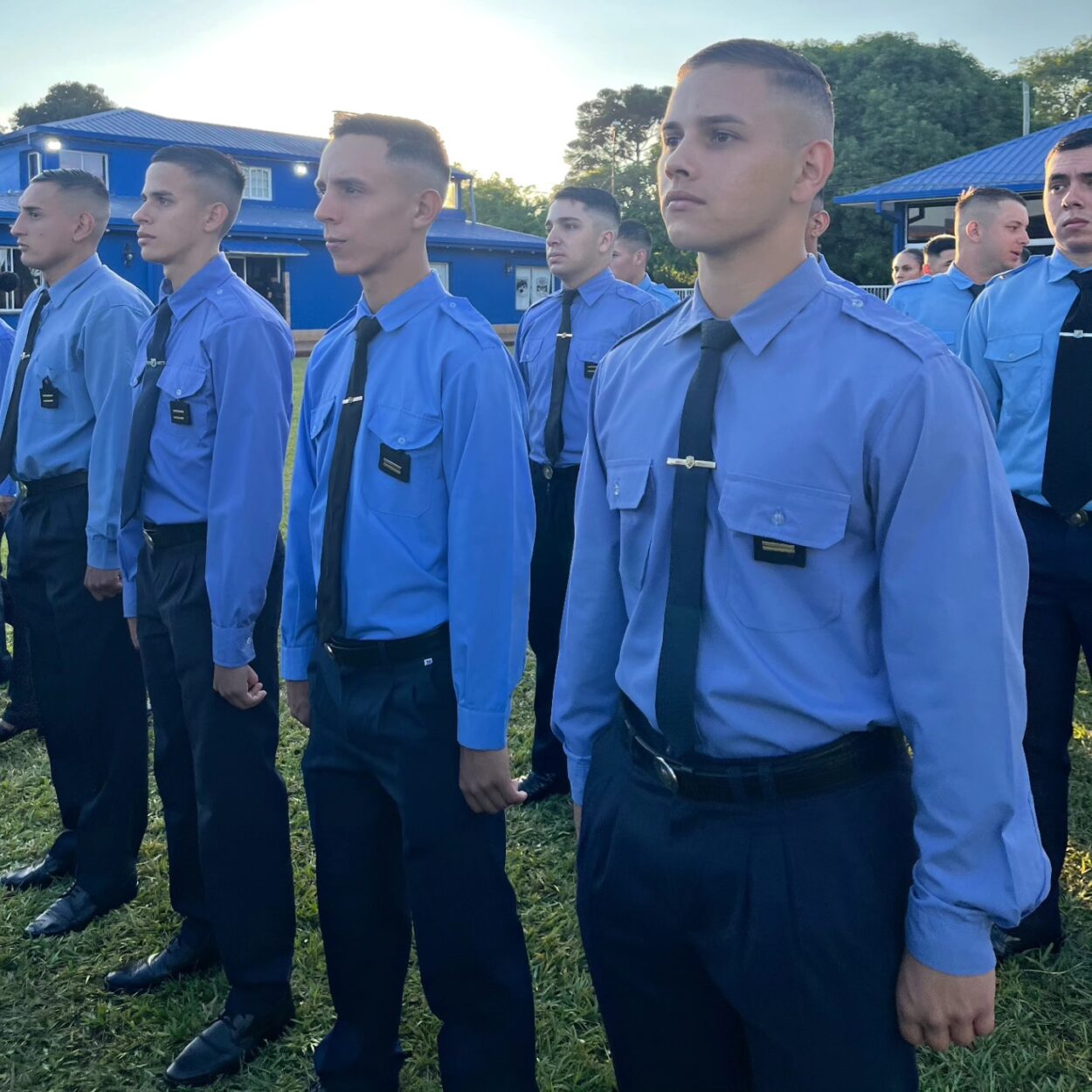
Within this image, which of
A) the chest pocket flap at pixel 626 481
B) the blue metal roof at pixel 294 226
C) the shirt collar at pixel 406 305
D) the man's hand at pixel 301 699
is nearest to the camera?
the chest pocket flap at pixel 626 481

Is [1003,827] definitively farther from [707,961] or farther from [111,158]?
[111,158]

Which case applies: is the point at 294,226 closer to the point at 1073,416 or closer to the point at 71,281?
the point at 71,281

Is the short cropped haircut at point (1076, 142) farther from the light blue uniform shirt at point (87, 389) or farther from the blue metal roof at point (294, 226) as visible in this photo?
the blue metal roof at point (294, 226)

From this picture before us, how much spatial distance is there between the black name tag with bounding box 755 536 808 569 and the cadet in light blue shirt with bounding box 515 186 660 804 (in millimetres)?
3288

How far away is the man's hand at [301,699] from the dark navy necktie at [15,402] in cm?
192

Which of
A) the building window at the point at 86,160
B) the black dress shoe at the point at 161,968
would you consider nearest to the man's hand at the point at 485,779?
the black dress shoe at the point at 161,968

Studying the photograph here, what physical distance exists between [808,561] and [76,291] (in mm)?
3303

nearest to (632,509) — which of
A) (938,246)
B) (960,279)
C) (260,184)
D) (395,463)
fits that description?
(395,463)

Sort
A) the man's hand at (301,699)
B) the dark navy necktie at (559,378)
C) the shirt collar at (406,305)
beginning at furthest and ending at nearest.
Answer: the dark navy necktie at (559,378) < the man's hand at (301,699) < the shirt collar at (406,305)

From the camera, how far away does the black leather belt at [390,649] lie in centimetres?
262

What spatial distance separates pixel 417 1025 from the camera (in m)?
3.32

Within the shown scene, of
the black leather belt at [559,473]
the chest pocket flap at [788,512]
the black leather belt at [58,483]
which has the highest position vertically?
the chest pocket flap at [788,512]

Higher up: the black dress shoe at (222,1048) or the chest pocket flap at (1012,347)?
the chest pocket flap at (1012,347)

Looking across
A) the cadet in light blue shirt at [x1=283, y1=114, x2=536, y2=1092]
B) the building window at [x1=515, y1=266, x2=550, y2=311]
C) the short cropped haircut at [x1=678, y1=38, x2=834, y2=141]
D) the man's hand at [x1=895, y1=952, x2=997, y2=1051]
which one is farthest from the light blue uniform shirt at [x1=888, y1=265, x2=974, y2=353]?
the building window at [x1=515, y1=266, x2=550, y2=311]
